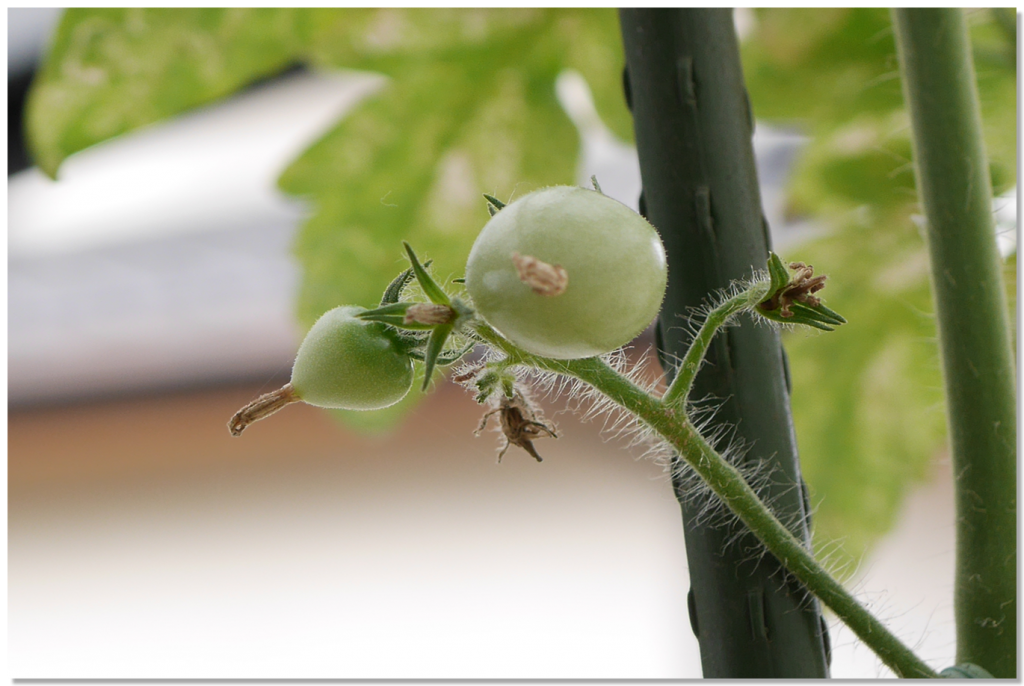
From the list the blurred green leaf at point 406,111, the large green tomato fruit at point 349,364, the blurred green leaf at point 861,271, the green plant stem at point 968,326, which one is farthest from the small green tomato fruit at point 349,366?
the blurred green leaf at point 861,271

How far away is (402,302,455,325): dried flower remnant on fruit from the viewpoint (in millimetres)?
203

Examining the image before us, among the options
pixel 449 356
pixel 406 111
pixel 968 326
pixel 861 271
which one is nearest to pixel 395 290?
pixel 449 356

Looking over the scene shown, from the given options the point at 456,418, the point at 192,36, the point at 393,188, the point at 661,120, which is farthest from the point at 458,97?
the point at 456,418

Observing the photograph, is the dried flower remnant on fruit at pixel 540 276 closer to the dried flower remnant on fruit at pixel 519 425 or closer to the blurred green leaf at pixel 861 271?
the dried flower remnant on fruit at pixel 519 425

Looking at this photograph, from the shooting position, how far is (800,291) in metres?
0.22

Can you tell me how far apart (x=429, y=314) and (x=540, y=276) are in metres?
0.04

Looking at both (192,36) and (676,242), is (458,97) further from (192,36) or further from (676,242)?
(676,242)

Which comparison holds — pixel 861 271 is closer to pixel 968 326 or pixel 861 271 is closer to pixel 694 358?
pixel 968 326

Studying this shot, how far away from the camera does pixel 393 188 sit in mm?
574

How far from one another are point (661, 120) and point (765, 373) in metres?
0.10

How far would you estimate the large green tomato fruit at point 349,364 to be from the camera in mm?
227

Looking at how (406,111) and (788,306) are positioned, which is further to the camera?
(406,111)

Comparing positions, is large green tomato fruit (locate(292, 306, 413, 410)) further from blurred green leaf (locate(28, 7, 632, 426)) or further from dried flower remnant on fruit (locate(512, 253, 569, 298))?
blurred green leaf (locate(28, 7, 632, 426))

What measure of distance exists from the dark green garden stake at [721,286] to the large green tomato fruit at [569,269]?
0.34ft
